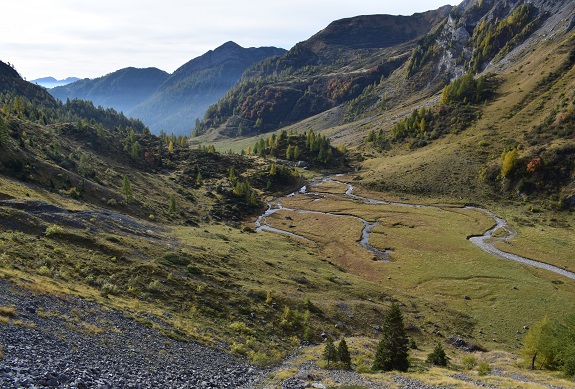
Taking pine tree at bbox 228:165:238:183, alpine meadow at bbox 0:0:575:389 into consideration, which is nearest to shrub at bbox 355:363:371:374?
alpine meadow at bbox 0:0:575:389

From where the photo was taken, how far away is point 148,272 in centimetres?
4381

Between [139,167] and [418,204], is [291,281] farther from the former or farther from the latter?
[139,167]

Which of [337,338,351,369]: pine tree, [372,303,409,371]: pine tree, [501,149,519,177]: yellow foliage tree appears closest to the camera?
[337,338,351,369]: pine tree

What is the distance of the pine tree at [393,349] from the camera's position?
32.7 meters

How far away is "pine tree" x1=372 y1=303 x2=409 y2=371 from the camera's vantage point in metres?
32.7

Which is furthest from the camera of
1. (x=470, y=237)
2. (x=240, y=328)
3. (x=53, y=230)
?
Answer: (x=470, y=237)

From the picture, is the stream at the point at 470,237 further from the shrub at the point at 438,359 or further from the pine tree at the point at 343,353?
the pine tree at the point at 343,353

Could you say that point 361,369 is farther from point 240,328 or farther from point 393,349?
point 240,328

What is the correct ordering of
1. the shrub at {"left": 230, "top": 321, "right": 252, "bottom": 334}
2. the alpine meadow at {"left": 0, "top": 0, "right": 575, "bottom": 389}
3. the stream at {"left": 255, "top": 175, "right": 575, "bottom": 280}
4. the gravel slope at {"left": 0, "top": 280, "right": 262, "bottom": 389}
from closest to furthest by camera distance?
the gravel slope at {"left": 0, "top": 280, "right": 262, "bottom": 389}
the alpine meadow at {"left": 0, "top": 0, "right": 575, "bottom": 389}
the shrub at {"left": 230, "top": 321, "right": 252, "bottom": 334}
the stream at {"left": 255, "top": 175, "right": 575, "bottom": 280}

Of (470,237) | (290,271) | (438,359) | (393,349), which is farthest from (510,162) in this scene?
(393,349)

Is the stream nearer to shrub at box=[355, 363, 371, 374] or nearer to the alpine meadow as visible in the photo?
the alpine meadow

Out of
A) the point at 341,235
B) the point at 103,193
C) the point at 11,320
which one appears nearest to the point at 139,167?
the point at 103,193

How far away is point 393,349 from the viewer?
33.0m

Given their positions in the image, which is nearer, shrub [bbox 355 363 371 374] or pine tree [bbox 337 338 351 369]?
shrub [bbox 355 363 371 374]
